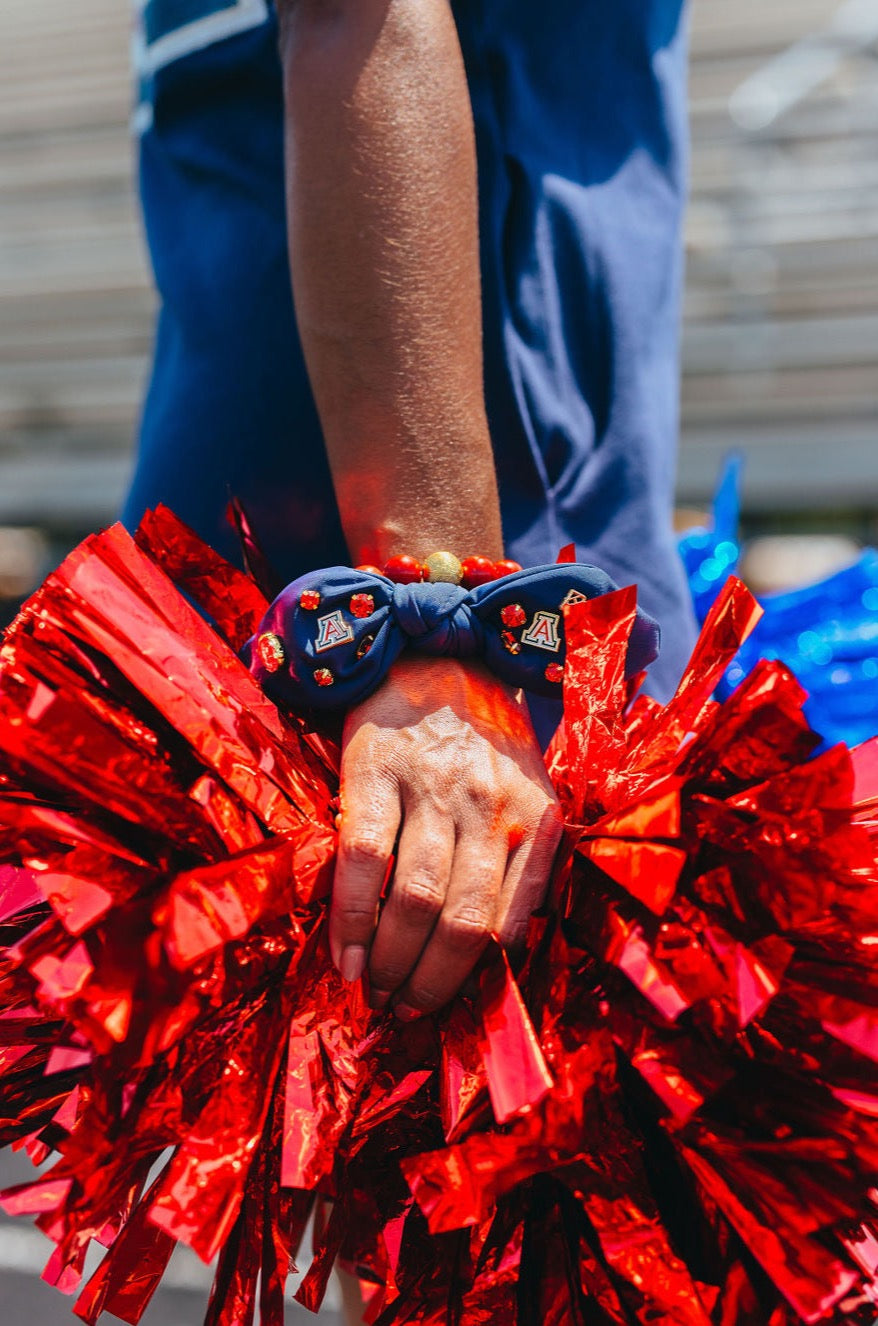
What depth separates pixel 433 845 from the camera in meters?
0.74

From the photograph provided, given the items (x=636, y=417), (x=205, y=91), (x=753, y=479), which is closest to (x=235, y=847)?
(x=636, y=417)

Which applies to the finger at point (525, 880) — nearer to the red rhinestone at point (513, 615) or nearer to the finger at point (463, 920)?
the finger at point (463, 920)

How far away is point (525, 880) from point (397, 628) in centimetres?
17

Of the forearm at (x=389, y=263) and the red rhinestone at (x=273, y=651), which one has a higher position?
the forearm at (x=389, y=263)

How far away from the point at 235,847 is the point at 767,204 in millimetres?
6910

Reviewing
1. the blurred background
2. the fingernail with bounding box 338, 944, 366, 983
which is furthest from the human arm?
the blurred background

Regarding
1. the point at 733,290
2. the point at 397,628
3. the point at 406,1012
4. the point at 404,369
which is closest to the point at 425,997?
the point at 406,1012

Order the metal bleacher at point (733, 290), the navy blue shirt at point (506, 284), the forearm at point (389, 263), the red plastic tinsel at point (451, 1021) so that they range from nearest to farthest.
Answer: the red plastic tinsel at point (451, 1021)
the forearm at point (389, 263)
the navy blue shirt at point (506, 284)
the metal bleacher at point (733, 290)

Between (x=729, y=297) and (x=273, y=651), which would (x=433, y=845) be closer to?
(x=273, y=651)

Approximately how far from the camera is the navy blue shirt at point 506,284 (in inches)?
38.5

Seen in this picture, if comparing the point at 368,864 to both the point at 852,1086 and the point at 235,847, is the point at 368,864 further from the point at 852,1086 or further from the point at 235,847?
the point at 852,1086

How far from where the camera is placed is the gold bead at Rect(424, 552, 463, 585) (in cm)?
82

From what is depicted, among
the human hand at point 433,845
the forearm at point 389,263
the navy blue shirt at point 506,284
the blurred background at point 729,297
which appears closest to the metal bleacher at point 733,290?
the blurred background at point 729,297

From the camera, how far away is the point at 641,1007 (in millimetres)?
751
